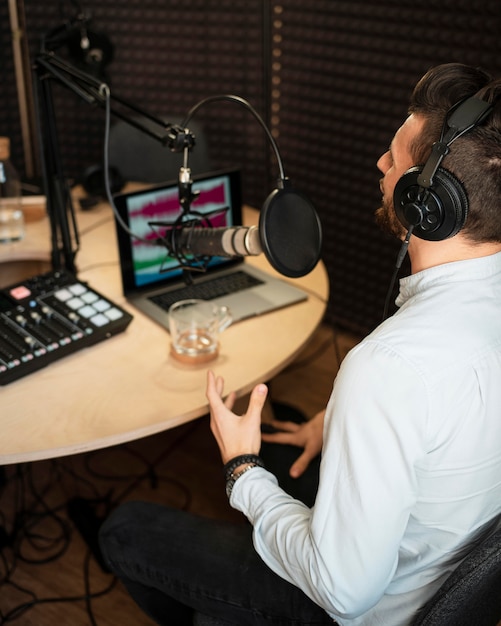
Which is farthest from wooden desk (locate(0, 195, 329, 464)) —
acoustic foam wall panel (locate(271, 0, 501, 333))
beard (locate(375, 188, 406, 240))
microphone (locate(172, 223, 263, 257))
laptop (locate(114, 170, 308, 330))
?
acoustic foam wall panel (locate(271, 0, 501, 333))

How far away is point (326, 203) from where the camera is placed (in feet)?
9.14

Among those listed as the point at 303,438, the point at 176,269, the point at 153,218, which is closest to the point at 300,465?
the point at 303,438

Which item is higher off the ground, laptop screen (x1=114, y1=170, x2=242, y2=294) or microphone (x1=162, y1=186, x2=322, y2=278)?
microphone (x1=162, y1=186, x2=322, y2=278)

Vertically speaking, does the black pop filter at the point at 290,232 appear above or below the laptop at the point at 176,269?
above

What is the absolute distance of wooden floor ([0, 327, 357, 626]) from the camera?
178 centimetres

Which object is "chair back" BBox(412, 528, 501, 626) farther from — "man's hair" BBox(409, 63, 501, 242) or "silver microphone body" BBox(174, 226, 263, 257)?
"silver microphone body" BBox(174, 226, 263, 257)

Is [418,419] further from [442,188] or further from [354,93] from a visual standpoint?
[354,93]

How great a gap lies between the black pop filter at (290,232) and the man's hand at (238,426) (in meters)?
0.24

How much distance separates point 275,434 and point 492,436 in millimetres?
678

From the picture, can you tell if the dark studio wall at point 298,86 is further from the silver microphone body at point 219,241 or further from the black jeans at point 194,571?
the black jeans at point 194,571

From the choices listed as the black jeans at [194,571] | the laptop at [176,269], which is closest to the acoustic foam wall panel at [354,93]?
the laptop at [176,269]

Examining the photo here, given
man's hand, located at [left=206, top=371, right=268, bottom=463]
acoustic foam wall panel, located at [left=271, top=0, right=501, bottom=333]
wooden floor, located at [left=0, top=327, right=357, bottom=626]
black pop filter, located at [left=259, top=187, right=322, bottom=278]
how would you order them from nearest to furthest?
black pop filter, located at [left=259, top=187, right=322, bottom=278]
man's hand, located at [left=206, top=371, right=268, bottom=463]
wooden floor, located at [left=0, top=327, right=357, bottom=626]
acoustic foam wall panel, located at [left=271, top=0, right=501, bottom=333]

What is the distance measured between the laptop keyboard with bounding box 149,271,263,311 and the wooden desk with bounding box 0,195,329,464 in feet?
0.26

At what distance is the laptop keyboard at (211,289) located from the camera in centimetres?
168
